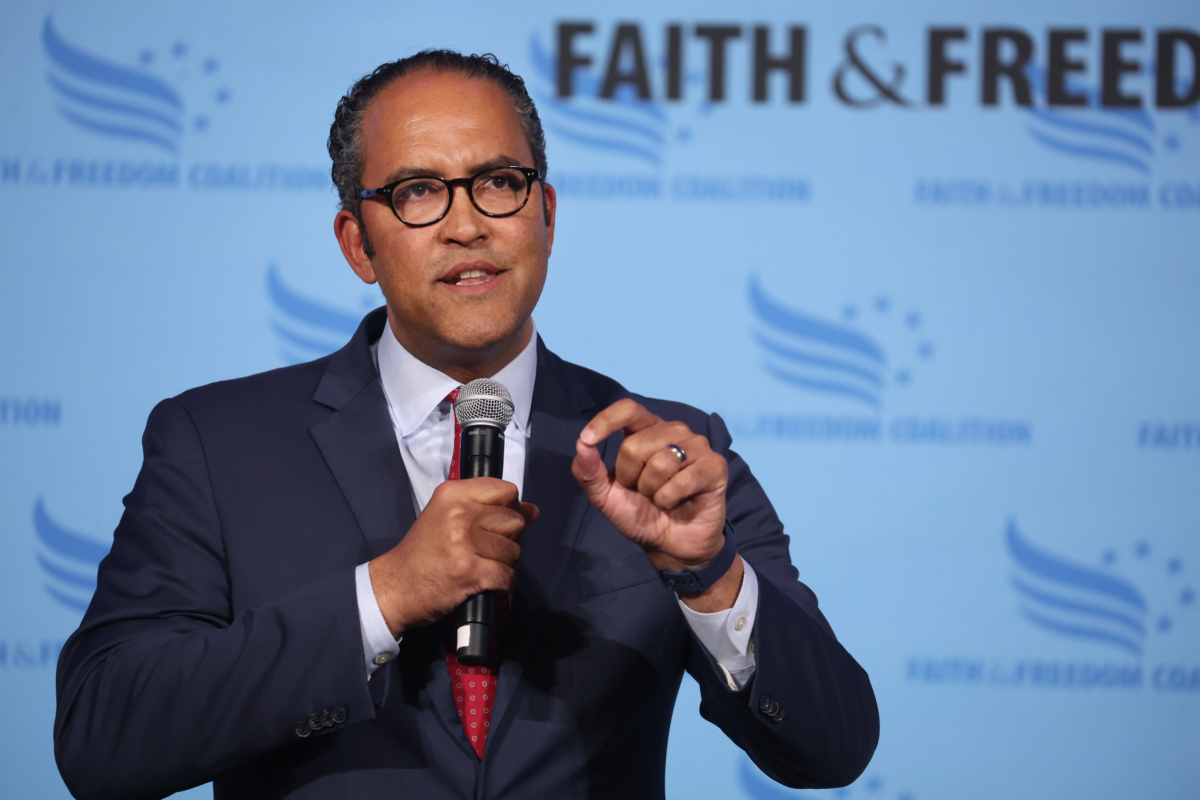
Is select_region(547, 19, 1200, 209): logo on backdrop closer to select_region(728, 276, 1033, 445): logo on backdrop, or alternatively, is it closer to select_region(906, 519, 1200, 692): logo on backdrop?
select_region(728, 276, 1033, 445): logo on backdrop

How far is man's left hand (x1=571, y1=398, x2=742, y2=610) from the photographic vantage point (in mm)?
1200

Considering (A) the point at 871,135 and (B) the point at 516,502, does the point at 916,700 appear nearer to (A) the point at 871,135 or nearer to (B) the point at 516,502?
(A) the point at 871,135

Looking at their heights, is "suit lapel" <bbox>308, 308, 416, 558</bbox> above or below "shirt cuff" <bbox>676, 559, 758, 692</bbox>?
above

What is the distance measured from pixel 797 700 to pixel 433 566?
56cm

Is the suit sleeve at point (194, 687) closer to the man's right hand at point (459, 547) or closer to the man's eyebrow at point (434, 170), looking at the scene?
the man's right hand at point (459, 547)

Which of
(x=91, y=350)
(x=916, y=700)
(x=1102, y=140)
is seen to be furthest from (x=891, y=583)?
(x=91, y=350)

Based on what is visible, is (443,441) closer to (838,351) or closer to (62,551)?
(838,351)

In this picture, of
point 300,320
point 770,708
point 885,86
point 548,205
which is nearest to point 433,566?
point 770,708

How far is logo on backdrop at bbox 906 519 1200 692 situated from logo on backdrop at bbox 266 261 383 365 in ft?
6.83

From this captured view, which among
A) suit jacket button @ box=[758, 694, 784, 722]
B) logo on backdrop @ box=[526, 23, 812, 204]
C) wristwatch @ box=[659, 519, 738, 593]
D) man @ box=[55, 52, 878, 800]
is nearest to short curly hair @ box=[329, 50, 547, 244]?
man @ box=[55, 52, 878, 800]

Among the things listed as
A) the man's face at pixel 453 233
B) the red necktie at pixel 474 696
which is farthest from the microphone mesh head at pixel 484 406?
the man's face at pixel 453 233

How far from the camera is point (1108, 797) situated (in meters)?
3.14

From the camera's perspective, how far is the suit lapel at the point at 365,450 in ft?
5.18

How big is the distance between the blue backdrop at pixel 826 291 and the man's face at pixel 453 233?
1.38m
